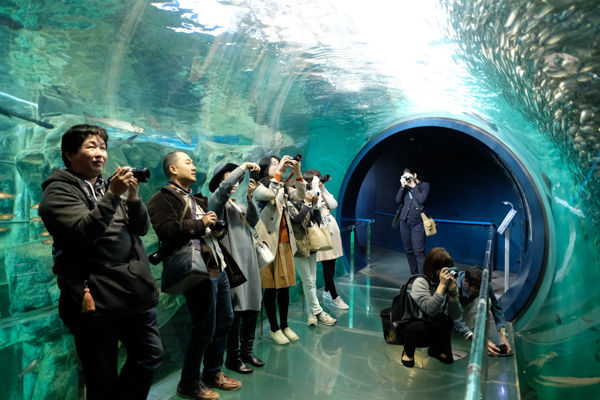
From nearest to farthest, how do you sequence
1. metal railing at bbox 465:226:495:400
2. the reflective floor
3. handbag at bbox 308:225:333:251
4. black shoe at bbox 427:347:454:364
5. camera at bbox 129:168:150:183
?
1. metal railing at bbox 465:226:495:400
2. camera at bbox 129:168:150:183
3. the reflective floor
4. black shoe at bbox 427:347:454:364
5. handbag at bbox 308:225:333:251

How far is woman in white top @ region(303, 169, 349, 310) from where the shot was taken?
4.87 meters

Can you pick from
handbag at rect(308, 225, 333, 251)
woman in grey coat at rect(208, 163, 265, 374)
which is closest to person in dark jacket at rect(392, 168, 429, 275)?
handbag at rect(308, 225, 333, 251)

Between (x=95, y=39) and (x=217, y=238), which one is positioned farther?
(x=217, y=238)

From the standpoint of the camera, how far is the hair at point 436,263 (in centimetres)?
321

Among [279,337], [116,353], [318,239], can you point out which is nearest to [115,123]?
[116,353]

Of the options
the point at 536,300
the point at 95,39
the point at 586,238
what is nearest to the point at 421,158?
the point at 536,300

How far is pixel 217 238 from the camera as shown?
9.16 ft

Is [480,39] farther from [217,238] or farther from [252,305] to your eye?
[252,305]

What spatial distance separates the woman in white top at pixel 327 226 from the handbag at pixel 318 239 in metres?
0.50

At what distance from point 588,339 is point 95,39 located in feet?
12.7

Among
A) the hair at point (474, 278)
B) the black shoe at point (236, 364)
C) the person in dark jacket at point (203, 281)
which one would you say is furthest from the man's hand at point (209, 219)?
the hair at point (474, 278)

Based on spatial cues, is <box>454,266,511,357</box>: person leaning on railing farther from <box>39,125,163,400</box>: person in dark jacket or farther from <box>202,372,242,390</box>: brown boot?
<box>39,125,163,400</box>: person in dark jacket

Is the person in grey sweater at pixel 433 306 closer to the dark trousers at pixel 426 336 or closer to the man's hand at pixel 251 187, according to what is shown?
the dark trousers at pixel 426 336

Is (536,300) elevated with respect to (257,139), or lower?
lower
